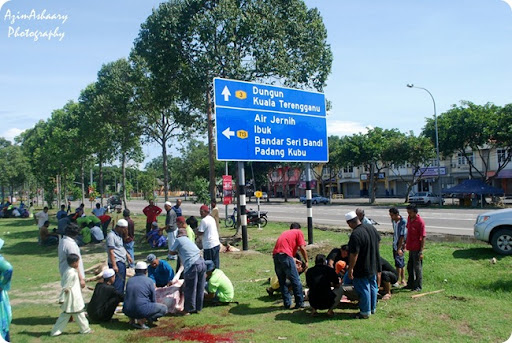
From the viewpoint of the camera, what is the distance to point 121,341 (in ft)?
21.5

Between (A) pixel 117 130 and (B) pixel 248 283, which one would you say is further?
(A) pixel 117 130

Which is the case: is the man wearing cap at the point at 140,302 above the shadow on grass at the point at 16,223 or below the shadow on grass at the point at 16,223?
above

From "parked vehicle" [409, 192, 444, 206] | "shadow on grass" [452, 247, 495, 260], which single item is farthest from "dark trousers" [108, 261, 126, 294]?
"parked vehicle" [409, 192, 444, 206]

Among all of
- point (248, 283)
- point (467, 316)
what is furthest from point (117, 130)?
point (467, 316)

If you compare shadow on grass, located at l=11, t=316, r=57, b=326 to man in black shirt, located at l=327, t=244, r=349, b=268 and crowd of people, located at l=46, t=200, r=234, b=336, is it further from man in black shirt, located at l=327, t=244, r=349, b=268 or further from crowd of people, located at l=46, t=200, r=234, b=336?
man in black shirt, located at l=327, t=244, r=349, b=268

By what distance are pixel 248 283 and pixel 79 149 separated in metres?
26.0

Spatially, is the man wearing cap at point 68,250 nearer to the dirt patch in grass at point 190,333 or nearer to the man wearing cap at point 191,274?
the dirt patch in grass at point 190,333

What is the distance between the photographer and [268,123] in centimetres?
1409

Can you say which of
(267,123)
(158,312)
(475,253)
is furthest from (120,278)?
(475,253)

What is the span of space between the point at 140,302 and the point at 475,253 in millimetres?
9156

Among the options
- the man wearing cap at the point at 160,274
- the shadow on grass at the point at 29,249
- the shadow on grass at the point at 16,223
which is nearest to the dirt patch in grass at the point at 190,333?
the man wearing cap at the point at 160,274

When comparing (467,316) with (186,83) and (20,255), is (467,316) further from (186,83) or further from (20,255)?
(20,255)

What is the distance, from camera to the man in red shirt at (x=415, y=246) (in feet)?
28.4

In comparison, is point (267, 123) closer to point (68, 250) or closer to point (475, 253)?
point (475, 253)
